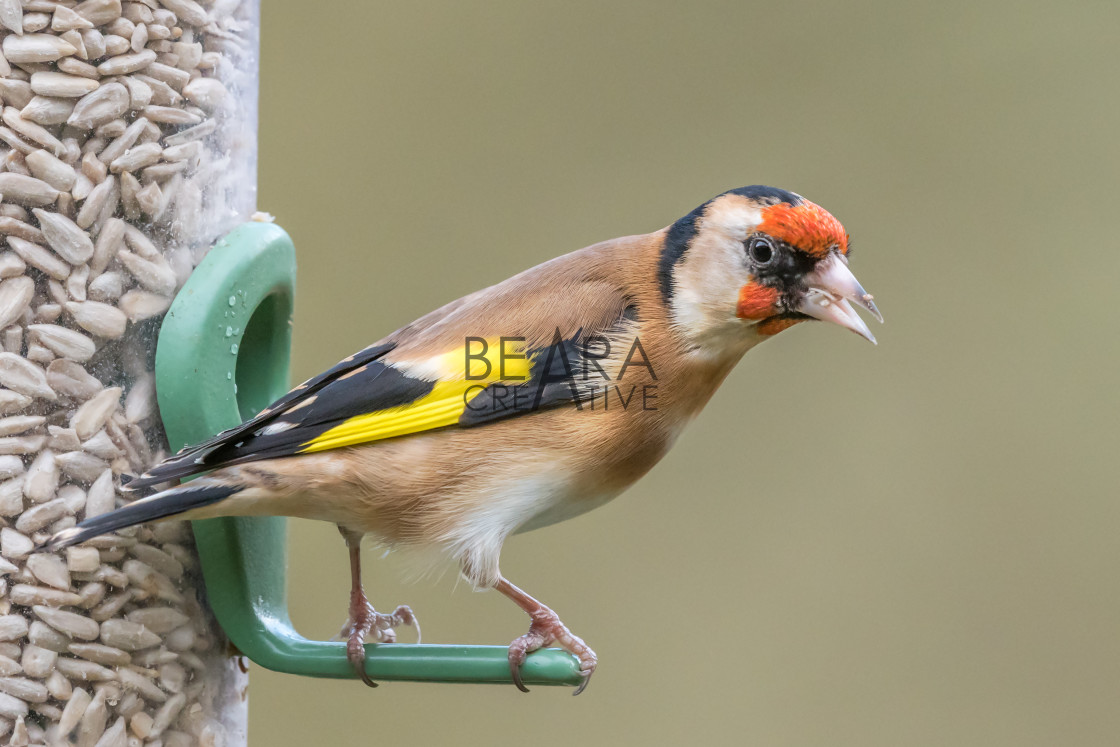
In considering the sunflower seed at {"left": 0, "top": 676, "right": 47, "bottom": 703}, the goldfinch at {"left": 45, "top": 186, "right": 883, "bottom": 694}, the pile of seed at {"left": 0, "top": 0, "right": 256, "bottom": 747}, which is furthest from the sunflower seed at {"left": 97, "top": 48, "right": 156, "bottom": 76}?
the sunflower seed at {"left": 0, "top": 676, "right": 47, "bottom": 703}

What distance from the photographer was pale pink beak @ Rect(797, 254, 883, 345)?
6.25 ft

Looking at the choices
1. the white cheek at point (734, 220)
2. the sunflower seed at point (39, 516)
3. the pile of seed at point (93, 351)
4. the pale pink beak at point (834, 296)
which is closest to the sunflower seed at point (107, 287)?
the pile of seed at point (93, 351)

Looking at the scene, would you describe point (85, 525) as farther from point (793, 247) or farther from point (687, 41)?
point (687, 41)

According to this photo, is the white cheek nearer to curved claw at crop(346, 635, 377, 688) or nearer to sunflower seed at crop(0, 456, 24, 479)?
curved claw at crop(346, 635, 377, 688)

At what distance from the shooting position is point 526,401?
1938mm

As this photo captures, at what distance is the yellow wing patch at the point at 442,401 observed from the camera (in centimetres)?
188

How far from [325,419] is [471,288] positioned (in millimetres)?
2349

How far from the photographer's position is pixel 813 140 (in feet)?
15.1

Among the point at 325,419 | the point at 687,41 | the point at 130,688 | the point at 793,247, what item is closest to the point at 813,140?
the point at 687,41

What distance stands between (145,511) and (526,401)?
612mm

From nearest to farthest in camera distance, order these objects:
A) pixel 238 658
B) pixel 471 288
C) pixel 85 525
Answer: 1. pixel 85 525
2. pixel 238 658
3. pixel 471 288

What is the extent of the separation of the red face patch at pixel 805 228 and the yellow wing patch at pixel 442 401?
471 mm

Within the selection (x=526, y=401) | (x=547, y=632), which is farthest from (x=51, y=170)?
(x=547, y=632)

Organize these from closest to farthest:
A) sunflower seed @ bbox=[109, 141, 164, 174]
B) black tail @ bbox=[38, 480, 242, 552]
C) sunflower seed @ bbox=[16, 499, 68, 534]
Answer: black tail @ bbox=[38, 480, 242, 552], sunflower seed @ bbox=[16, 499, 68, 534], sunflower seed @ bbox=[109, 141, 164, 174]
